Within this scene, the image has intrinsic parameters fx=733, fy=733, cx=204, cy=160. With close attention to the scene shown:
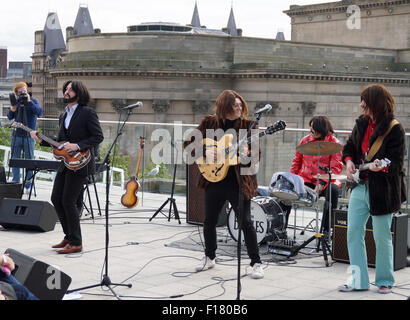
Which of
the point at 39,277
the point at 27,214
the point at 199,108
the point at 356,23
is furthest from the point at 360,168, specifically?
the point at 356,23

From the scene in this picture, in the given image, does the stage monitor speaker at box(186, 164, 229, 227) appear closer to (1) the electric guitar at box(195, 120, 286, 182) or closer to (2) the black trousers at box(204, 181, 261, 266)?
(2) the black trousers at box(204, 181, 261, 266)

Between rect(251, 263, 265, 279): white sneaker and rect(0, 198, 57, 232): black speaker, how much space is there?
158 inches

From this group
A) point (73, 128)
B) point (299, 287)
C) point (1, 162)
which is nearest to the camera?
point (299, 287)

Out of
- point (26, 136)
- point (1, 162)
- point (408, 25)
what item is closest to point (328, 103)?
point (408, 25)

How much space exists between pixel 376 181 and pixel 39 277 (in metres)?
3.47

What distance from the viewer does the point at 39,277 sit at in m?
6.39

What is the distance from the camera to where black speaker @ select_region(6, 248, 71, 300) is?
633 centimetres

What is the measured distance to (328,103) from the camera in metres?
47.0

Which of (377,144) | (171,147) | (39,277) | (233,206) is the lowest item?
(39,277)

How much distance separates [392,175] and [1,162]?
1334cm

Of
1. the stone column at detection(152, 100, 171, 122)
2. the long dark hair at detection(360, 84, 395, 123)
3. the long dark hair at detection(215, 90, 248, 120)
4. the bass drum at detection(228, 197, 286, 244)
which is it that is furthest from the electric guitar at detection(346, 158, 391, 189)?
the stone column at detection(152, 100, 171, 122)

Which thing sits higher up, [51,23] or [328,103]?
[51,23]

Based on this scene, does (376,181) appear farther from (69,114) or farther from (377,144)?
(69,114)
